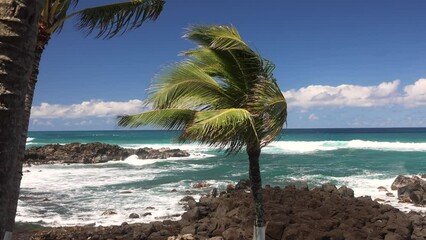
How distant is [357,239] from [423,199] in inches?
463

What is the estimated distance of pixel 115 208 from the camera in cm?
2111

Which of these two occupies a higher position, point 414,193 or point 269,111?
point 269,111

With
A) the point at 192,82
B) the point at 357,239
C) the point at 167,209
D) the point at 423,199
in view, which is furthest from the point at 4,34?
the point at 423,199

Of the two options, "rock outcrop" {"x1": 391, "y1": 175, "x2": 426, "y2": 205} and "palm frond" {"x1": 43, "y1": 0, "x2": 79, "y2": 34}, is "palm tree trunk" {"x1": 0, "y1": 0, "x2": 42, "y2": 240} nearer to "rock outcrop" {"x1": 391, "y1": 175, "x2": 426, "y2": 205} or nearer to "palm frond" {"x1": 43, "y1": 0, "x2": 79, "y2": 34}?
"palm frond" {"x1": 43, "y1": 0, "x2": 79, "y2": 34}

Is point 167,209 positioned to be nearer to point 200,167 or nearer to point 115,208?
point 115,208

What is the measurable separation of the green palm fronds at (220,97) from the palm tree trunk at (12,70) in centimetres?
375

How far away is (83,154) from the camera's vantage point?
51312 millimetres

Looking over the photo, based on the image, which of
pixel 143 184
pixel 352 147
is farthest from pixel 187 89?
pixel 352 147

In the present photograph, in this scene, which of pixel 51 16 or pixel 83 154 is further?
pixel 83 154

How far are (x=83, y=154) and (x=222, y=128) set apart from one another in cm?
4745

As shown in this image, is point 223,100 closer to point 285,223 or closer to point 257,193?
point 257,193

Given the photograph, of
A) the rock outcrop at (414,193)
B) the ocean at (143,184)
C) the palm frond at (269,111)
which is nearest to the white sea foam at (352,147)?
the ocean at (143,184)

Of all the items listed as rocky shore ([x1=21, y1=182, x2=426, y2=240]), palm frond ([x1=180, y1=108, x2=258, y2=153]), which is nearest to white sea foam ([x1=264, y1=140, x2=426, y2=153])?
rocky shore ([x1=21, y1=182, x2=426, y2=240])

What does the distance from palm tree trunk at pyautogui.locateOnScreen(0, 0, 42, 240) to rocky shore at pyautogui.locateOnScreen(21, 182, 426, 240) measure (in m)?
9.98
